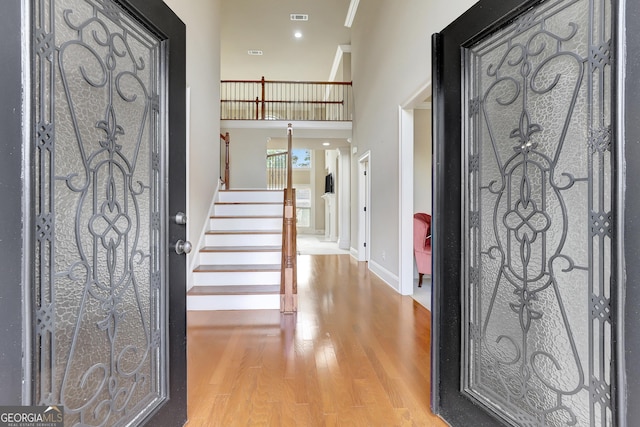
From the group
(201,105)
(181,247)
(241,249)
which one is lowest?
(241,249)

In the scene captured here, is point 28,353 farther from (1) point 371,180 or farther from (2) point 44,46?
(1) point 371,180

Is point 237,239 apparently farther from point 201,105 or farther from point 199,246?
point 201,105

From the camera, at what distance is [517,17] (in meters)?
1.21

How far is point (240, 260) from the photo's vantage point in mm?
3754

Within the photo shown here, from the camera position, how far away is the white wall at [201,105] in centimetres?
341

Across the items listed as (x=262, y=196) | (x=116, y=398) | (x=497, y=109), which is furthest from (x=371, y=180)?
(x=116, y=398)

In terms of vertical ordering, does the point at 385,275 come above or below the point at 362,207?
below

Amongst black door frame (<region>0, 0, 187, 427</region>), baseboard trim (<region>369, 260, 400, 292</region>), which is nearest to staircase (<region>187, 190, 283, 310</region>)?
baseboard trim (<region>369, 260, 400, 292</region>)

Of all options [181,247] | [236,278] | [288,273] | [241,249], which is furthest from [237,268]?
[181,247]

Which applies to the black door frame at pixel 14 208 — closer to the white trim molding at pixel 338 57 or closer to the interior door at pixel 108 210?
the interior door at pixel 108 210

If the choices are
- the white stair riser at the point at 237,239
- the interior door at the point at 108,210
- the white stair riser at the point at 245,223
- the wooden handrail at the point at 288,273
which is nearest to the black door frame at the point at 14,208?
the interior door at the point at 108,210

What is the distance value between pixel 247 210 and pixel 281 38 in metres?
4.93

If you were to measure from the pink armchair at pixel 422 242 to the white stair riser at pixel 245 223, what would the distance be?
5.88 ft

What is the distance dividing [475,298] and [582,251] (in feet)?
1.59
